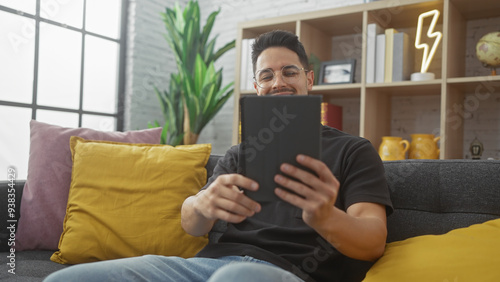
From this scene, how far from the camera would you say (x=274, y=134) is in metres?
0.84

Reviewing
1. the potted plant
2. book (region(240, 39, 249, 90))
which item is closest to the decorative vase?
book (region(240, 39, 249, 90))

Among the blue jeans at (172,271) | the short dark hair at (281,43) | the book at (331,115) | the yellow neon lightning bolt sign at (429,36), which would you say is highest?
the yellow neon lightning bolt sign at (429,36)

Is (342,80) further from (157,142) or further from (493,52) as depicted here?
(157,142)

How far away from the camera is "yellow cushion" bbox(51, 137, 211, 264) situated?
4.99 feet

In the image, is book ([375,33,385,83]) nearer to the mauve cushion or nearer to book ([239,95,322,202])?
the mauve cushion

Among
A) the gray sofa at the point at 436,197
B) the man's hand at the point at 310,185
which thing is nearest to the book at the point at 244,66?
the gray sofa at the point at 436,197

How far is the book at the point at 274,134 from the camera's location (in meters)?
0.83

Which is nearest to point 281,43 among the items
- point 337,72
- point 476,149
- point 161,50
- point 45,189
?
point 45,189

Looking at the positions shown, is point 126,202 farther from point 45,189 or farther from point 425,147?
point 425,147

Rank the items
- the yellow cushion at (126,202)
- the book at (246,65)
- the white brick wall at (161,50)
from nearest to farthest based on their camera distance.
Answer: the yellow cushion at (126,202) → the book at (246,65) → the white brick wall at (161,50)

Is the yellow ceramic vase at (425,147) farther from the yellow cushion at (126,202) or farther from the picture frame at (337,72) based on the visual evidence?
the yellow cushion at (126,202)

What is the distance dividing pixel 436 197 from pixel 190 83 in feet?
7.23

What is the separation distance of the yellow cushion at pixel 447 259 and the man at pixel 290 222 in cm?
6

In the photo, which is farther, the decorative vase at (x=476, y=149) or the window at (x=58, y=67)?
the window at (x=58, y=67)
